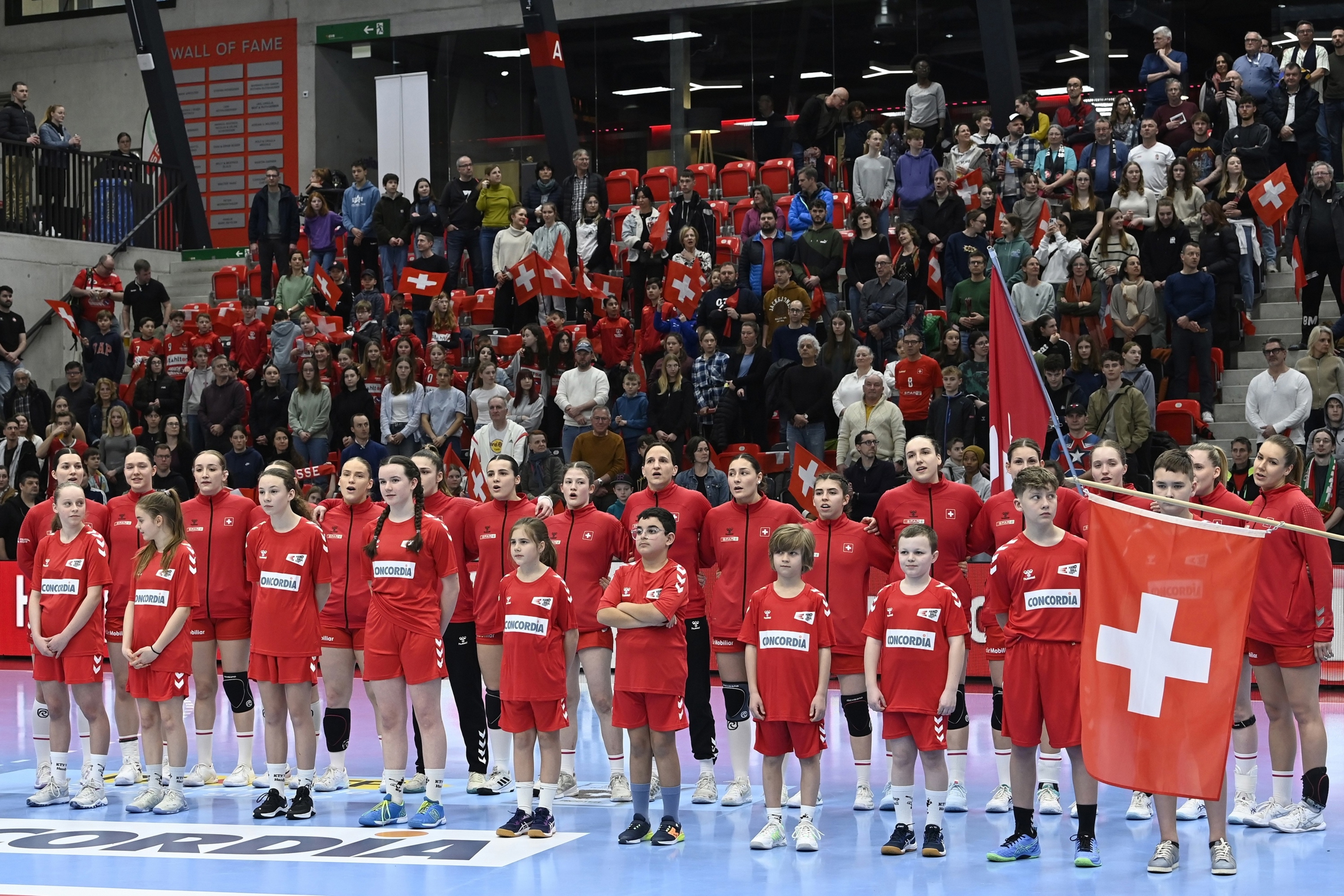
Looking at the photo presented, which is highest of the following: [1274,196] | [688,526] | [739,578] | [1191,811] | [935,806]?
[1274,196]

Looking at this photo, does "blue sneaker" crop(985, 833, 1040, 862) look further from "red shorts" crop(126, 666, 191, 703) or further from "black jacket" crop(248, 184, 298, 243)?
"black jacket" crop(248, 184, 298, 243)

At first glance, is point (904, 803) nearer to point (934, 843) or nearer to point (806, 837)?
point (934, 843)

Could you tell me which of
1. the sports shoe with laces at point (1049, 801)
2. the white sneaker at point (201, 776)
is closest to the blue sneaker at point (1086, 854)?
the sports shoe with laces at point (1049, 801)

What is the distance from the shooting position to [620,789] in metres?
9.16

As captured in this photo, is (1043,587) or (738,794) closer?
(1043,587)

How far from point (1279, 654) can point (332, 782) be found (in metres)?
5.58

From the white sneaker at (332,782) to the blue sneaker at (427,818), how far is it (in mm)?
1079

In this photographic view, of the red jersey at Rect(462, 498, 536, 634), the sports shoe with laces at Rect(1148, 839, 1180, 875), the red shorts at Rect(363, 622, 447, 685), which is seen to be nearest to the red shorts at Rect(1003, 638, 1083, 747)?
the sports shoe with laces at Rect(1148, 839, 1180, 875)

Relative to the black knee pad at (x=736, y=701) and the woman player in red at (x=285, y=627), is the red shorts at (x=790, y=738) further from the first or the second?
the woman player in red at (x=285, y=627)

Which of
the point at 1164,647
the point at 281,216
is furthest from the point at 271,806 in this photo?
the point at 281,216

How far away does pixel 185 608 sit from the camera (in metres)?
8.78

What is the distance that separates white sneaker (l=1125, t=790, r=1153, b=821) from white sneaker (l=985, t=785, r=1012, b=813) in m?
0.66

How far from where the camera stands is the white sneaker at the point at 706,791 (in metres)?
9.10

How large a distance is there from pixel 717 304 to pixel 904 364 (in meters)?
2.68
